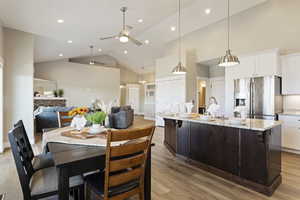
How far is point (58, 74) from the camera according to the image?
8977 millimetres

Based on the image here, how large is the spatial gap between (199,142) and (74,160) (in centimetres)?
233

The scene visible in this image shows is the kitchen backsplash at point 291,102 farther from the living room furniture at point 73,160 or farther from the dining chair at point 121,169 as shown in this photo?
the living room furniture at point 73,160

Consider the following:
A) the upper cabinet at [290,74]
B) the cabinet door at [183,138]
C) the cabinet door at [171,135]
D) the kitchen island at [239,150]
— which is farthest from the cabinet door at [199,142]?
the upper cabinet at [290,74]

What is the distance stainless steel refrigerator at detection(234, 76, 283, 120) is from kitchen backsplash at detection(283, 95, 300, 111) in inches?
5.8

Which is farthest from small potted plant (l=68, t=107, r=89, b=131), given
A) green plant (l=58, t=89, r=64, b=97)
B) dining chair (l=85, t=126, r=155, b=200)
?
green plant (l=58, t=89, r=64, b=97)

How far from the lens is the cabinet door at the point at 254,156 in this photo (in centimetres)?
216

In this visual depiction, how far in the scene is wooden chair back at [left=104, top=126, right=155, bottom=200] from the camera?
1.25 metres

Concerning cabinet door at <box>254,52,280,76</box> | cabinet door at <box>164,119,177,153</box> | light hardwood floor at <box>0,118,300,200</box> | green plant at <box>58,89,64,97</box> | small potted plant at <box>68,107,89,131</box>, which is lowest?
light hardwood floor at <box>0,118,300,200</box>

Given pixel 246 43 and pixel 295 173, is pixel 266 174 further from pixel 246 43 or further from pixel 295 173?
pixel 246 43

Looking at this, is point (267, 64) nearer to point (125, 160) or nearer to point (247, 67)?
point (247, 67)

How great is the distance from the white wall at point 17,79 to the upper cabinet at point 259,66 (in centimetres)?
582

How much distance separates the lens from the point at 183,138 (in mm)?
3350

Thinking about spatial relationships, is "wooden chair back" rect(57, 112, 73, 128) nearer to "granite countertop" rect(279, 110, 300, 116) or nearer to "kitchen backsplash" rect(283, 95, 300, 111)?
"granite countertop" rect(279, 110, 300, 116)

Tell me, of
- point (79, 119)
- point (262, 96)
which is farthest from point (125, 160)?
point (262, 96)
